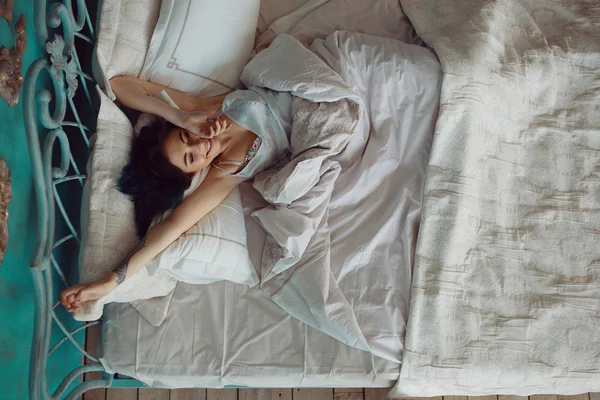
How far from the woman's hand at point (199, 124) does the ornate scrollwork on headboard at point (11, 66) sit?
438 mm

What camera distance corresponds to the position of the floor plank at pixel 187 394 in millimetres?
1728

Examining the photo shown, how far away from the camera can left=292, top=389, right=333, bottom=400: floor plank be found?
5.83 ft

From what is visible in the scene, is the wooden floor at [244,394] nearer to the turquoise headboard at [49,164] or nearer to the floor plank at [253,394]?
the floor plank at [253,394]

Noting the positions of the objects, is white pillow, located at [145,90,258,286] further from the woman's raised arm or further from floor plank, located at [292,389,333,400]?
floor plank, located at [292,389,333,400]

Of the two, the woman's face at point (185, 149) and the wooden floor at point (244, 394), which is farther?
the wooden floor at point (244, 394)

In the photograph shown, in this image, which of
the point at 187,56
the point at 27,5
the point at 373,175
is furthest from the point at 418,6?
the point at 27,5

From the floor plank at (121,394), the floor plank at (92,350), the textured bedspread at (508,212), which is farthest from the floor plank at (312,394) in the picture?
the floor plank at (92,350)

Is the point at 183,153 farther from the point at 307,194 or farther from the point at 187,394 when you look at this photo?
the point at 187,394

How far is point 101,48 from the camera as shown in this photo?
1.35 m

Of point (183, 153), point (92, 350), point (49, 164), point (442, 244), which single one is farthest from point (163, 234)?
point (442, 244)

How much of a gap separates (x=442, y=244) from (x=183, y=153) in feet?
2.56

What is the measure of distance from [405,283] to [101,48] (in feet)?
3.54

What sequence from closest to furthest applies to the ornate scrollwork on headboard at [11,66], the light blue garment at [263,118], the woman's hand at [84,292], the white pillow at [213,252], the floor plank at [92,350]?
the ornate scrollwork on headboard at [11,66], the woman's hand at [84,292], the white pillow at [213,252], the light blue garment at [263,118], the floor plank at [92,350]

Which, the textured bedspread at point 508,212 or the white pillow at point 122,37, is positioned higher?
the white pillow at point 122,37
